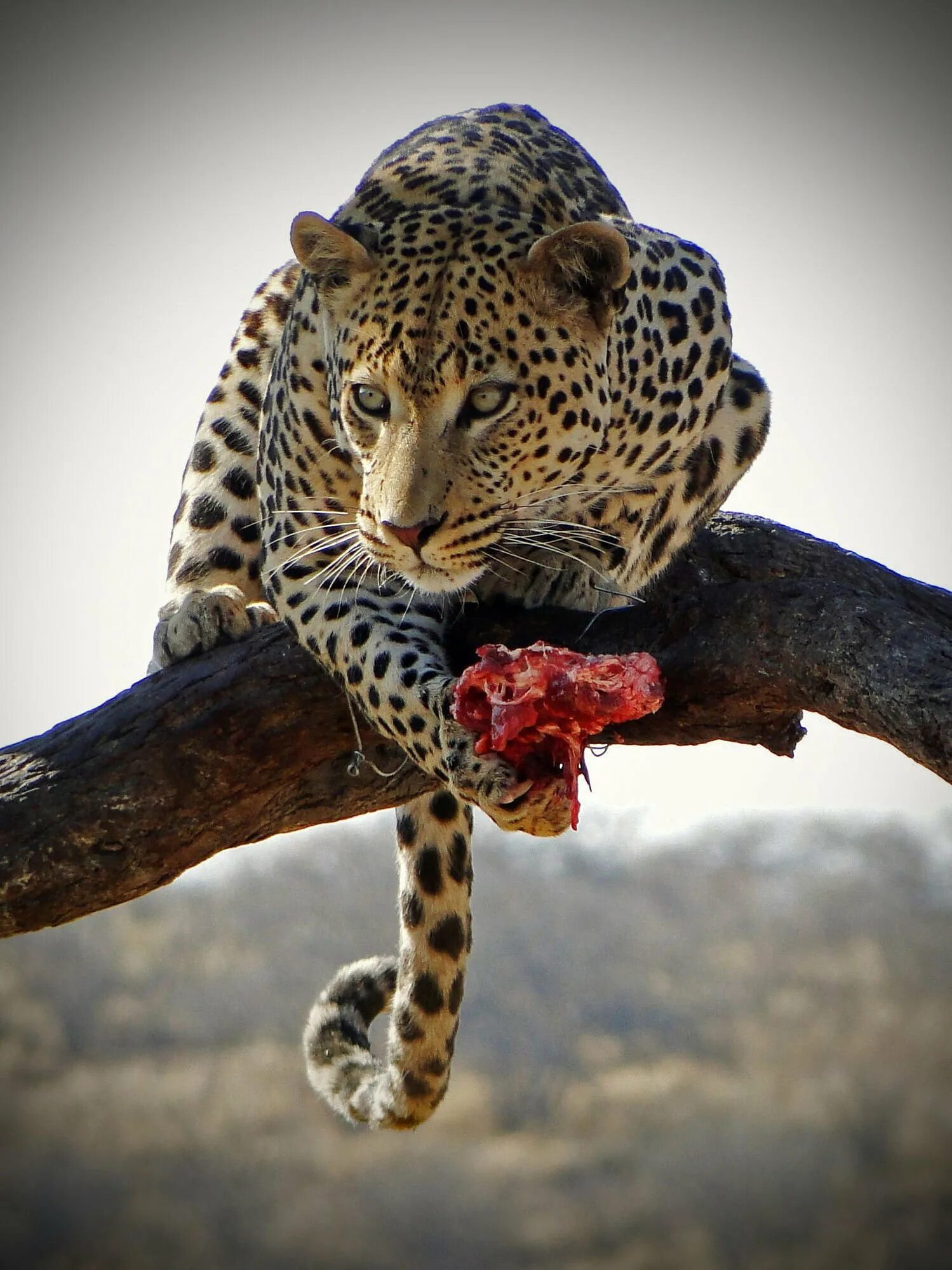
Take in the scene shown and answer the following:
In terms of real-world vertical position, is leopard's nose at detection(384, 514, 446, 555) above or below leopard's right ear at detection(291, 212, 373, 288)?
below

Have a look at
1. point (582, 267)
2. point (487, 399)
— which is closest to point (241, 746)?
point (487, 399)

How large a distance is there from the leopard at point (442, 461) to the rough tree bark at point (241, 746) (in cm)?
16

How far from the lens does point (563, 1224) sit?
20.9m

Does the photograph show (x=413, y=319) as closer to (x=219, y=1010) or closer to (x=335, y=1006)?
(x=335, y=1006)

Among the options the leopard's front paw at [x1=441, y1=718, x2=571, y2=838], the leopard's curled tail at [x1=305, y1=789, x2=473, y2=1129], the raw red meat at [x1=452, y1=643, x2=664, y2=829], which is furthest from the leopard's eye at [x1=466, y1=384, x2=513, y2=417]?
the leopard's curled tail at [x1=305, y1=789, x2=473, y2=1129]

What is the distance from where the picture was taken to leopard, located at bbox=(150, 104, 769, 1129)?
410 cm

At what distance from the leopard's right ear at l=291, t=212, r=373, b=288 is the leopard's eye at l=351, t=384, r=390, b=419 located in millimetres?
388

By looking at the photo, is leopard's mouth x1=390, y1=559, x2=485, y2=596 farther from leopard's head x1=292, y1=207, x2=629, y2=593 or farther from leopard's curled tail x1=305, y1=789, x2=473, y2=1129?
leopard's curled tail x1=305, y1=789, x2=473, y2=1129

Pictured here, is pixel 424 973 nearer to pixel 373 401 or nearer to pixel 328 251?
pixel 373 401

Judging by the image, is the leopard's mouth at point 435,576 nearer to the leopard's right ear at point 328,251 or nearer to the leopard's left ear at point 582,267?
the leopard's left ear at point 582,267

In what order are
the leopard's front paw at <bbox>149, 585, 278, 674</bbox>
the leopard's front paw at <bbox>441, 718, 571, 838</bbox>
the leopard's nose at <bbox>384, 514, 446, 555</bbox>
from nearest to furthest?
the leopard's front paw at <bbox>441, 718, 571, 838</bbox>, the leopard's nose at <bbox>384, 514, 446, 555</bbox>, the leopard's front paw at <bbox>149, 585, 278, 674</bbox>

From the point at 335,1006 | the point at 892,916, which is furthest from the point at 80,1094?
the point at 335,1006

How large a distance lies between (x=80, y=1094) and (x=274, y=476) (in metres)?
18.2

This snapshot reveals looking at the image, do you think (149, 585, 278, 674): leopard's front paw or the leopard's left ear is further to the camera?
(149, 585, 278, 674): leopard's front paw
